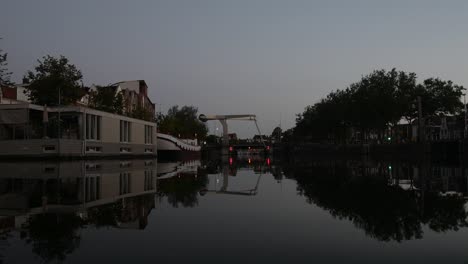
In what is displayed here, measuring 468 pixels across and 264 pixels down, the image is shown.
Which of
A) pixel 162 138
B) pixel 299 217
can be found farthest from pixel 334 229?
pixel 162 138

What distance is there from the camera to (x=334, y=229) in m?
10.1

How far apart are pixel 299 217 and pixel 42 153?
148 ft

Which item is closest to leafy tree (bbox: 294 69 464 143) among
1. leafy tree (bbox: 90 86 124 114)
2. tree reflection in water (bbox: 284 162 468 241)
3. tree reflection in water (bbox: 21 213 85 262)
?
leafy tree (bbox: 90 86 124 114)

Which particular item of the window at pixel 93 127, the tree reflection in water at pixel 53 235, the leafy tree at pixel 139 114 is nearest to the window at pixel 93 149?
the window at pixel 93 127

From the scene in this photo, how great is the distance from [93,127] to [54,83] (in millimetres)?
9587

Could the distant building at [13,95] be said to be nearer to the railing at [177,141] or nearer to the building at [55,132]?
the building at [55,132]

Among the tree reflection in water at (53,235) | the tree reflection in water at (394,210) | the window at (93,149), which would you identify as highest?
the window at (93,149)

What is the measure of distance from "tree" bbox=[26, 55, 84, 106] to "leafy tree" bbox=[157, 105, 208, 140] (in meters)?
47.5

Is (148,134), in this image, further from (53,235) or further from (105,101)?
(53,235)

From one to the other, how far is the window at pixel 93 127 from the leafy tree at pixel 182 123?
52349mm

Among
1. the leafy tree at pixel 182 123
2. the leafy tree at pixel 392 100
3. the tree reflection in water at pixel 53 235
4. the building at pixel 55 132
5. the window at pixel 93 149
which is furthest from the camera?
the leafy tree at pixel 182 123

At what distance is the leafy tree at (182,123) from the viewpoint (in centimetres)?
11612

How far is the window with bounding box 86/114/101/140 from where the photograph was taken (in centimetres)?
5756

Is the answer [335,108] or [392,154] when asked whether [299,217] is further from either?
[335,108]
